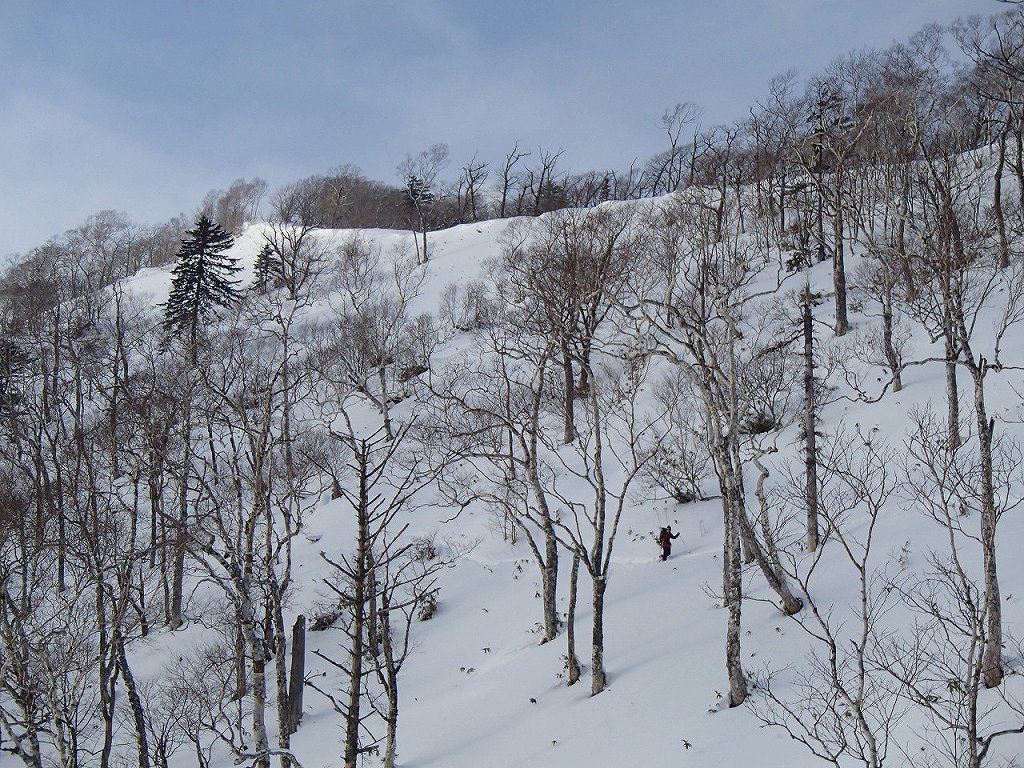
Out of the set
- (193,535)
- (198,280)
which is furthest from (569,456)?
(198,280)

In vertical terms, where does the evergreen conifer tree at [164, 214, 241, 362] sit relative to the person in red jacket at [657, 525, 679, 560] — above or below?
above

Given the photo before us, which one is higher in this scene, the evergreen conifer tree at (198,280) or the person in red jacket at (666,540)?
the evergreen conifer tree at (198,280)

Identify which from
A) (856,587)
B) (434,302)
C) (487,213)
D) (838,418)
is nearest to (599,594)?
(856,587)

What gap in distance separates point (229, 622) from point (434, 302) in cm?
2361

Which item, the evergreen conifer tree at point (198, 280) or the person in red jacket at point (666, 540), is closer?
the person in red jacket at point (666, 540)

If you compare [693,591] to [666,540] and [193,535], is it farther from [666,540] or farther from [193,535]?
[193,535]

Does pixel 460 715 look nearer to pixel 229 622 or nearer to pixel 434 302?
pixel 229 622

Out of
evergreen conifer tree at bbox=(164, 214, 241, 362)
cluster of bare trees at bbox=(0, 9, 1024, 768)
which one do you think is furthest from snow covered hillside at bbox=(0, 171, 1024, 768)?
evergreen conifer tree at bbox=(164, 214, 241, 362)

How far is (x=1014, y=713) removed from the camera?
7785 millimetres

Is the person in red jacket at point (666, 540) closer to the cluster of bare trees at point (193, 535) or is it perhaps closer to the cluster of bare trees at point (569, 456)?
the cluster of bare trees at point (569, 456)

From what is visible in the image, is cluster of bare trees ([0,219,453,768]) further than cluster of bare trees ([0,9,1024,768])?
Yes

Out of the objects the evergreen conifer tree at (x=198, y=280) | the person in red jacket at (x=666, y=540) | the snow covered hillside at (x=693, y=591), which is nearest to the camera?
the snow covered hillside at (x=693, y=591)

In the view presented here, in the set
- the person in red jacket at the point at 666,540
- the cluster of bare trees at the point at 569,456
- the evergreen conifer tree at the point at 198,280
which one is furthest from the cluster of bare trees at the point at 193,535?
the person in red jacket at the point at 666,540

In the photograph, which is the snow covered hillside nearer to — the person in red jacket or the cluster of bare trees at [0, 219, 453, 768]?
the person in red jacket
